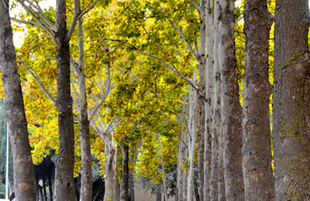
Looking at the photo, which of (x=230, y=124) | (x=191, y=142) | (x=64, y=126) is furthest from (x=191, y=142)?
(x=230, y=124)

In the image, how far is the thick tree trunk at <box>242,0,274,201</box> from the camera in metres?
5.95

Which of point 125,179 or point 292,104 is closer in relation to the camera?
point 292,104

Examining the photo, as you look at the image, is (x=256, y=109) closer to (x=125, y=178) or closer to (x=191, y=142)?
(x=191, y=142)

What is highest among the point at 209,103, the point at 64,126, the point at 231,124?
the point at 209,103

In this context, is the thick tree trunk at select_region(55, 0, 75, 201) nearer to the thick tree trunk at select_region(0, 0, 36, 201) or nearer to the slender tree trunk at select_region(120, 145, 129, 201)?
the thick tree trunk at select_region(0, 0, 36, 201)

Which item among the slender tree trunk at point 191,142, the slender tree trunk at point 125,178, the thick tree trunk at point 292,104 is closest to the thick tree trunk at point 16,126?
the thick tree trunk at point 292,104

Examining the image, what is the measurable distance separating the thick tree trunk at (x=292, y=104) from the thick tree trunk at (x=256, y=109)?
1.14m

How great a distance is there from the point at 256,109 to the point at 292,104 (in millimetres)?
1379

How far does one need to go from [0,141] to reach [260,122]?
57031mm

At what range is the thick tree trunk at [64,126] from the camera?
848cm

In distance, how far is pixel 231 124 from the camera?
7.66 meters

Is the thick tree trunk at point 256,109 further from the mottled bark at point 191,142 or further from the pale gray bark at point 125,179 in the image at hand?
the pale gray bark at point 125,179

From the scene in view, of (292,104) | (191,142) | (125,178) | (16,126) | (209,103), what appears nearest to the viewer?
(292,104)

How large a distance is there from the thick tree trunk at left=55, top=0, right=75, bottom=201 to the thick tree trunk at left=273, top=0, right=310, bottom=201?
490 cm
